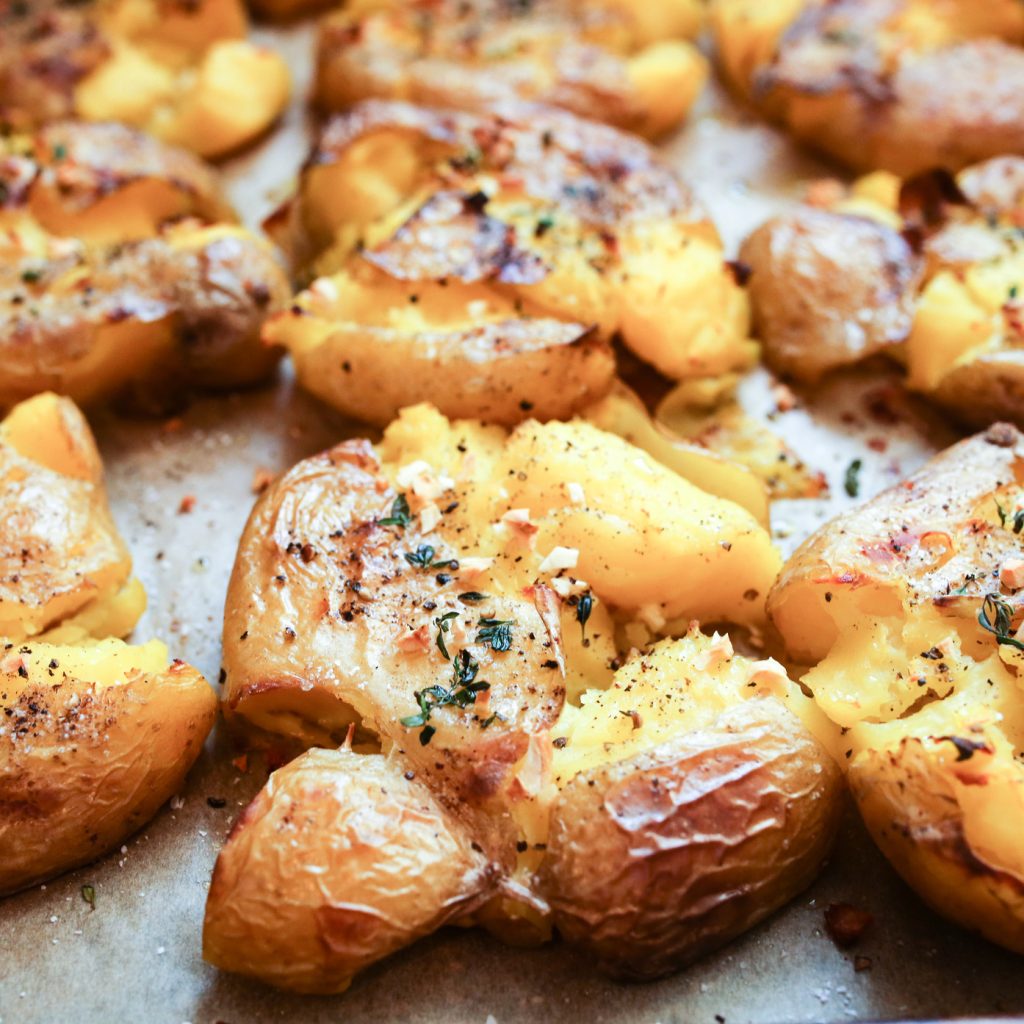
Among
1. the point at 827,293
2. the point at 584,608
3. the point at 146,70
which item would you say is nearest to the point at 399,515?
the point at 584,608

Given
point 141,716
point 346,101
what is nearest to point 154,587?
point 141,716

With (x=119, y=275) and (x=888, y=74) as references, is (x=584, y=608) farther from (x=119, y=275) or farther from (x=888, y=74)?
(x=888, y=74)

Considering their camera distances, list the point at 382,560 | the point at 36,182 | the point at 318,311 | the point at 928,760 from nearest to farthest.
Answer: the point at 928,760, the point at 382,560, the point at 318,311, the point at 36,182

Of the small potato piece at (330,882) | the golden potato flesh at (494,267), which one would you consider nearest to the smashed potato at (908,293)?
the golden potato flesh at (494,267)

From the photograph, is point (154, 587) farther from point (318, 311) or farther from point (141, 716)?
point (318, 311)

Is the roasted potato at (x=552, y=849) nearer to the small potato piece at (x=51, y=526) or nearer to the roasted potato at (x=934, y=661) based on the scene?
the roasted potato at (x=934, y=661)

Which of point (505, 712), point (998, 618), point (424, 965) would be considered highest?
point (998, 618)

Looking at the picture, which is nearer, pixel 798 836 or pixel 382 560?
pixel 798 836
